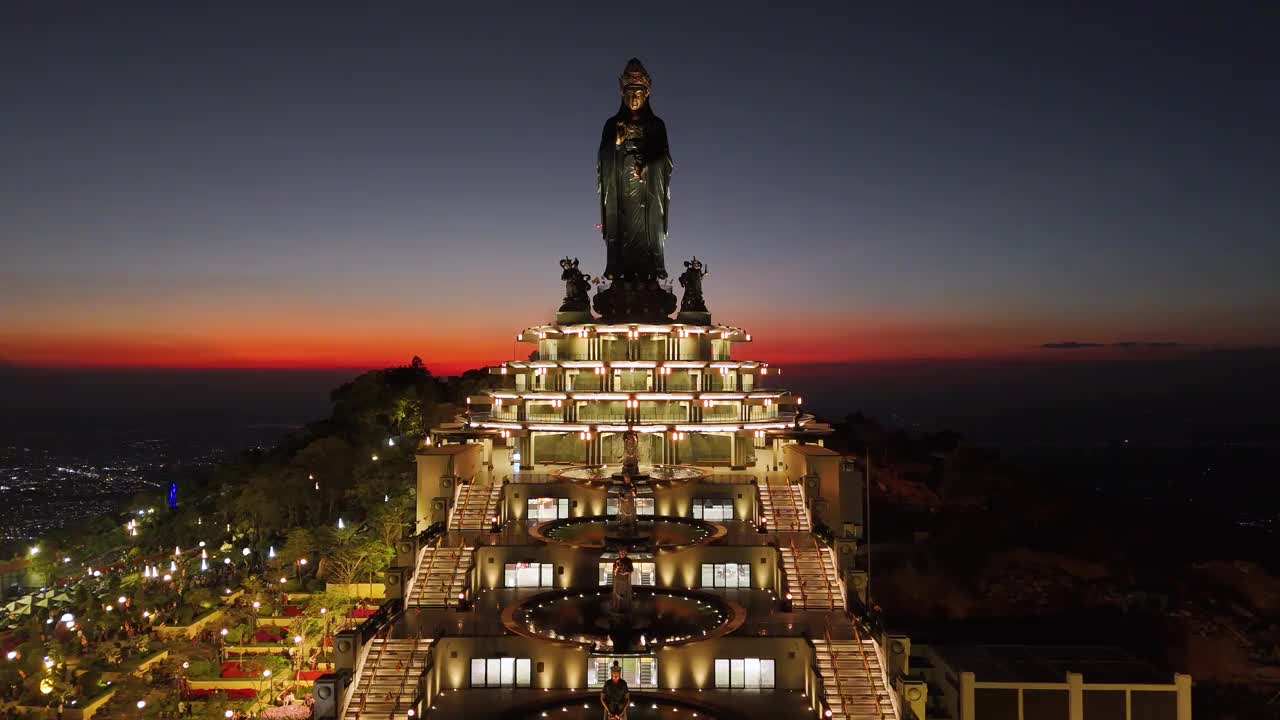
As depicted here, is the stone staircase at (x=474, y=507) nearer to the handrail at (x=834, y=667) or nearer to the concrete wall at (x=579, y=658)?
the concrete wall at (x=579, y=658)

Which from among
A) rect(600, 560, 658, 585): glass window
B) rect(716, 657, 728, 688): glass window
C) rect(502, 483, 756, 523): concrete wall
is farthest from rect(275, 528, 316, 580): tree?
rect(716, 657, 728, 688): glass window

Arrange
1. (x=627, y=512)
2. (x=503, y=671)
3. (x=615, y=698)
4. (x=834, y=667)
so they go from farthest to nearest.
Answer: (x=627, y=512), (x=503, y=671), (x=834, y=667), (x=615, y=698)

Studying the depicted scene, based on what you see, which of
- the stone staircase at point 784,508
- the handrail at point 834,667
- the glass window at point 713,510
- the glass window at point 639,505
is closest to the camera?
the handrail at point 834,667

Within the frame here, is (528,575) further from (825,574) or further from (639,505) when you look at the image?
(825,574)

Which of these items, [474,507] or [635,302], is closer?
[474,507]

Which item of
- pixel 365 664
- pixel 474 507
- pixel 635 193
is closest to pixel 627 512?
pixel 474 507

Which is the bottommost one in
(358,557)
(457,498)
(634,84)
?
(358,557)

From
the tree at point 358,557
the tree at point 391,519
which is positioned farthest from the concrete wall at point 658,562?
the tree at point 358,557
